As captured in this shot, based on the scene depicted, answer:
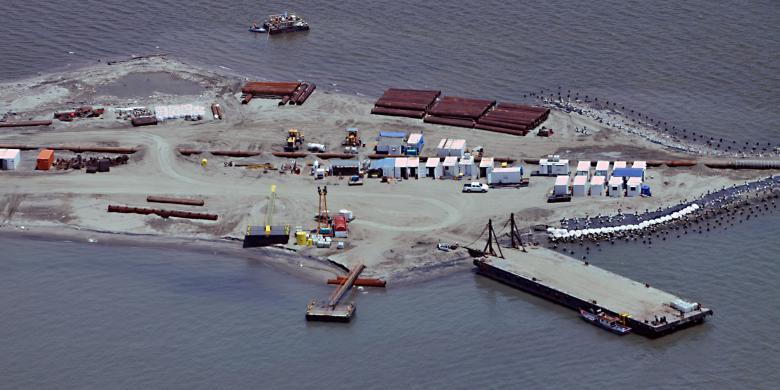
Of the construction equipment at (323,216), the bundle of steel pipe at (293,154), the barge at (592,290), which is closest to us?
the barge at (592,290)

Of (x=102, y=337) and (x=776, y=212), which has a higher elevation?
(x=776, y=212)

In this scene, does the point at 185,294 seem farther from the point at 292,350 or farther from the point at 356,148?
the point at 356,148

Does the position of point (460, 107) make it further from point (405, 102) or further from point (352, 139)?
point (352, 139)

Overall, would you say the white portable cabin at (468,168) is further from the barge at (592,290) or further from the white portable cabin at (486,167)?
the barge at (592,290)

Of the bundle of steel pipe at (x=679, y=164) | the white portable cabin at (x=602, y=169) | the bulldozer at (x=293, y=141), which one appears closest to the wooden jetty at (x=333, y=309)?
the bulldozer at (x=293, y=141)

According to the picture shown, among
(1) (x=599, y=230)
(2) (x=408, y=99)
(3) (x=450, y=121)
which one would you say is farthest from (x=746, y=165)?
(2) (x=408, y=99)

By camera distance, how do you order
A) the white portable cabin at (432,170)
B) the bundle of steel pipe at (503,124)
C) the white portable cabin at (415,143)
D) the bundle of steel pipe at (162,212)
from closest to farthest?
the bundle of steel pipe at (162,212) → the white portable cabin at (432,170) → the white portable cabin at (415,143) → the bundle of steel pipe at (503,124)

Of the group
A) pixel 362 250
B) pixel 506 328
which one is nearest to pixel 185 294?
pixel 362 250
